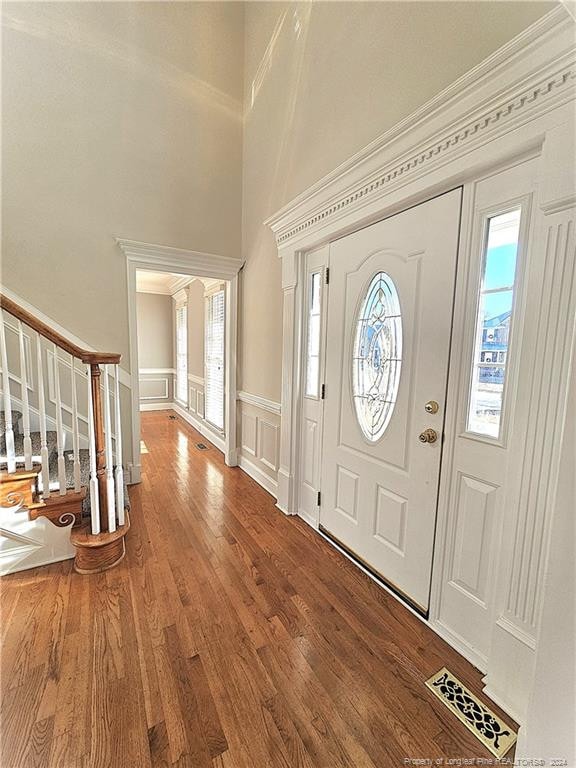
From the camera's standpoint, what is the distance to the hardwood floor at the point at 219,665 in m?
1.10

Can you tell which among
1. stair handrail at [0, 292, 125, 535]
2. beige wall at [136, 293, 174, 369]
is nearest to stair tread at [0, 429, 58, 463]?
stair handrail at [0, 292, 125, 535]

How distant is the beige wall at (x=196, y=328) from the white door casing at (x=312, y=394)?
9.48 ft

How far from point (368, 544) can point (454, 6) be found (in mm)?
2692

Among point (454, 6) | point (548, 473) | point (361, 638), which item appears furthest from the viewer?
point (361, 638)

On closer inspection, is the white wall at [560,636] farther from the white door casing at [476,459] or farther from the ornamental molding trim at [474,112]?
the ornamental molding trim at [474,112]

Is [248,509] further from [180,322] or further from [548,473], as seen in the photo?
[180,322]

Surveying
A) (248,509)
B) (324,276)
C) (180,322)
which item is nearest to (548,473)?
(324,276)

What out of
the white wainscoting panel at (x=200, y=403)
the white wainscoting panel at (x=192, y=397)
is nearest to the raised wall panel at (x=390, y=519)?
the white wainscoting panel at (x=200, y=403)

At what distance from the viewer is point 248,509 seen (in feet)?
9.05

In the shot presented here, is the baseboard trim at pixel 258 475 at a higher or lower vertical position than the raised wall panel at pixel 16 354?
lower

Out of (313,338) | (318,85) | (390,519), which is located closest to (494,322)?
(390,519)

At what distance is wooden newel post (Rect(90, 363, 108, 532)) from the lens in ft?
6.43

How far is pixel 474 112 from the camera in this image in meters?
1.28

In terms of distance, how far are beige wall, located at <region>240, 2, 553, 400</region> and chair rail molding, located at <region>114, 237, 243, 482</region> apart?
153 millimetres
